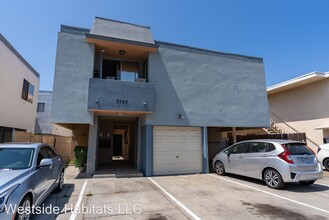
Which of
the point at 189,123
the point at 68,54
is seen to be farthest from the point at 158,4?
the point at 189,123

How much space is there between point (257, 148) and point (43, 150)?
7601 mm

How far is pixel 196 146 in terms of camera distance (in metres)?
11.1

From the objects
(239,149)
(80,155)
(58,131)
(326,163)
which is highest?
(58,131)

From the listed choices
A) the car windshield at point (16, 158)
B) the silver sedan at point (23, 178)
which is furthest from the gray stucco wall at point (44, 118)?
the car windshield at point (16, 158)

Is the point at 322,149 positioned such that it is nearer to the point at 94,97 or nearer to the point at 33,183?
the point at 94,97

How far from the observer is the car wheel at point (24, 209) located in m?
3.66

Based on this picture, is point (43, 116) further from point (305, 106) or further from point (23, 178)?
point (305, 106)

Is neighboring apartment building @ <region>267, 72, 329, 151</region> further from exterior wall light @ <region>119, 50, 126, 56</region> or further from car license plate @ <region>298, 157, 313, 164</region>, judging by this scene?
exterior wall light @ <region>119, 50, 126, 56</region>

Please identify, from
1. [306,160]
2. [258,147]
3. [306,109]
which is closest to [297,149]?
[306,160]

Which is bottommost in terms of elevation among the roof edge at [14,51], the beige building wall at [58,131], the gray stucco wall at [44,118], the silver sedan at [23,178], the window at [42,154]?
the silver sedan at [23,178]

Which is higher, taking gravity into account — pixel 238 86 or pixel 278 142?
pixel 238 86

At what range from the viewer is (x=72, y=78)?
30.5 ft

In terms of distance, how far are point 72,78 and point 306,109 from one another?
1699 cm

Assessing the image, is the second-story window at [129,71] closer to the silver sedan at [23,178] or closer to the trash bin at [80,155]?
the trash bin at [80,155]
